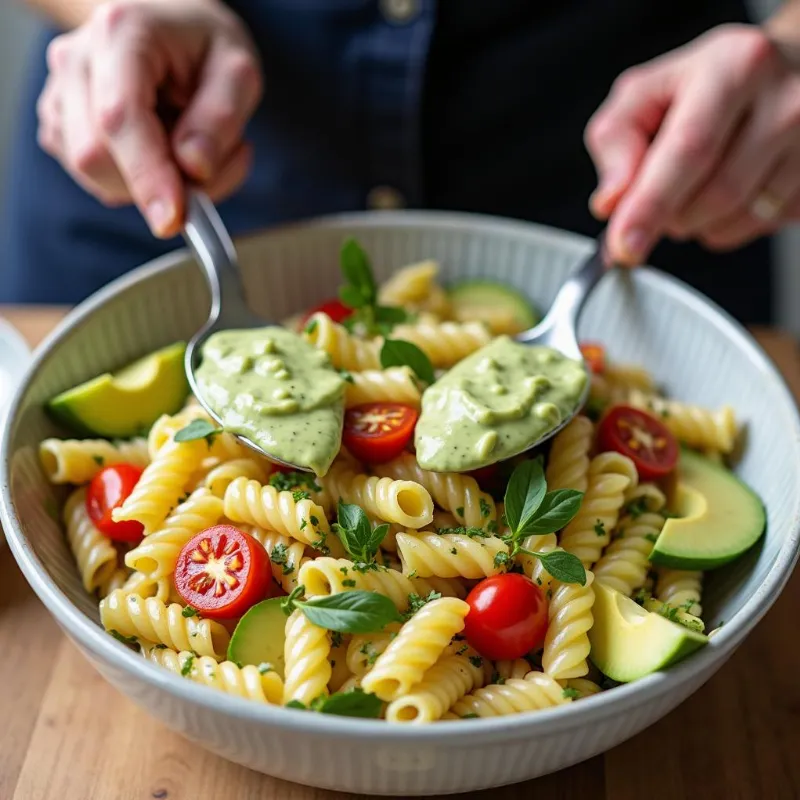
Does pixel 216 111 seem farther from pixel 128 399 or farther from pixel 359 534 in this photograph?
pixel 359 534

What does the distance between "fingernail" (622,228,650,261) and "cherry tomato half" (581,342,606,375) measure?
0.33m

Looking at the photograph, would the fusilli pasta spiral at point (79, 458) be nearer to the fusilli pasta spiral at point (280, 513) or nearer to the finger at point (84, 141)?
the fusilli pasta spiral at point (280, 513)

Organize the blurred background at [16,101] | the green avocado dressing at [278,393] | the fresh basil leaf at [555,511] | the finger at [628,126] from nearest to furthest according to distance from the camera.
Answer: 1. the fresh basil leaf at [555,511]
2. the green avocado dressing at [278,393]
3. the finger at [628,126]
4. the blurred background at [16,101]

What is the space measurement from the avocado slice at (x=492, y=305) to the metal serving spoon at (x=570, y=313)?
0.68 ft

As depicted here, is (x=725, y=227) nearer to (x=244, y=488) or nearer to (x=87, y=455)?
(x=244, y=488)

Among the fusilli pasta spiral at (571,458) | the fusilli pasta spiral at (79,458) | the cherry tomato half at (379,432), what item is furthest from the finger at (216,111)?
the fusilli pasta spiral at (571,458)

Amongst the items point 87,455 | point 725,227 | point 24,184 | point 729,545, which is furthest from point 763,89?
point 24,184

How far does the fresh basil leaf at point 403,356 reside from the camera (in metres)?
2.71

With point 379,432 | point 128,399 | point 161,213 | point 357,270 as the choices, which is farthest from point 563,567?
point 161,213

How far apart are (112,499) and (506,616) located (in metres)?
1.09

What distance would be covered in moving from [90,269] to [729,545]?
312cm

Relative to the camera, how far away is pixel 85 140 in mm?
3074

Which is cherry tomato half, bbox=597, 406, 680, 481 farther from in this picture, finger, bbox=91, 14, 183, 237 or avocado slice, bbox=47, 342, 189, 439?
finger, bbox=91, 14, 183, 237

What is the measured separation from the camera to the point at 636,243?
3.02 metres
